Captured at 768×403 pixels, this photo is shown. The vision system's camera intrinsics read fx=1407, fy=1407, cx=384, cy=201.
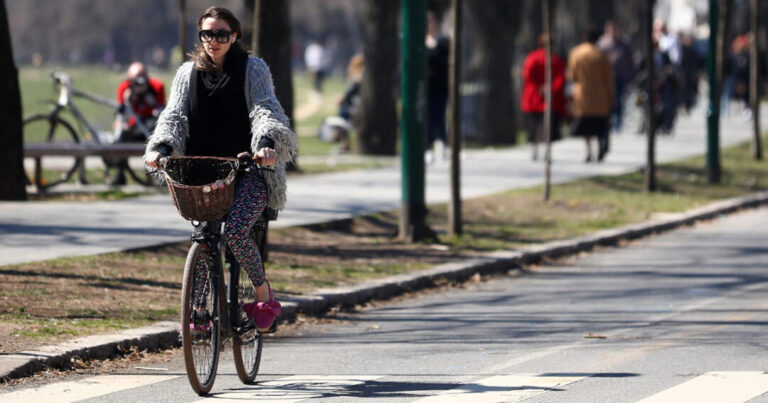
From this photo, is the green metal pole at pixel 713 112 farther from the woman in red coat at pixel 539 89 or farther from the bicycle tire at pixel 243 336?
the bicycle tire at pixel 243 336

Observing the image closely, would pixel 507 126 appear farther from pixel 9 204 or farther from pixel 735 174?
pixel 9 204

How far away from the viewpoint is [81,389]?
666cm

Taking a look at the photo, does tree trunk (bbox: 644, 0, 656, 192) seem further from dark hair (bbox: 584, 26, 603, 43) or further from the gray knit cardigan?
the gray knit cardigan

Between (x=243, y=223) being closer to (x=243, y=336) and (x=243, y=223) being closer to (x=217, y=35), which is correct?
(x=243, y=336)

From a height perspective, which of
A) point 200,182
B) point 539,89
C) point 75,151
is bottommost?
point 75,151

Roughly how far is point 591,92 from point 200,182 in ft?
46.0

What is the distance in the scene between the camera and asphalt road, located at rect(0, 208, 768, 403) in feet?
21.8

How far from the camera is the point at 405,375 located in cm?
710

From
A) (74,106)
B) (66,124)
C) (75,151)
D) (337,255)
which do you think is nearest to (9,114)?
(75,151)

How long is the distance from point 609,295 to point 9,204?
20.4 feet

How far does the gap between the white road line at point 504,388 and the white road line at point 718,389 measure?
0.53m

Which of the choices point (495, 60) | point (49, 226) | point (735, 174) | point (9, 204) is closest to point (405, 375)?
point (49, 226)

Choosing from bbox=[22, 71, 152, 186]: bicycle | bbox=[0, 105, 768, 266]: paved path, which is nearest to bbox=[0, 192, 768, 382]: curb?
bbox=[0, 105, 768, 266]: paved path

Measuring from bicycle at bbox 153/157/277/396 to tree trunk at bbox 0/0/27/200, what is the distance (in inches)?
270
